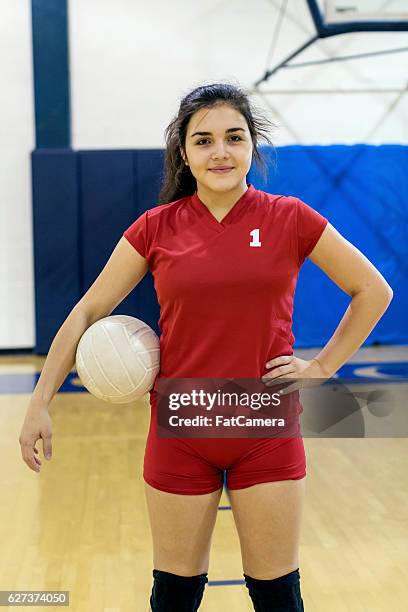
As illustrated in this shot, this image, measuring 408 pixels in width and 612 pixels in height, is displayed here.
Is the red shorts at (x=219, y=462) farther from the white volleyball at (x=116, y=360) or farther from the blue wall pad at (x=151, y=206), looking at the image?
the blue wall pad at (x=151, y=206)

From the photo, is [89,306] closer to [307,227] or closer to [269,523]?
[307,227]

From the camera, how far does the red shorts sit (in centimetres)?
182

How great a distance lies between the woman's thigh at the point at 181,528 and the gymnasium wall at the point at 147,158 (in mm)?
6671

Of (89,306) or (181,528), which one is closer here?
(181,528)

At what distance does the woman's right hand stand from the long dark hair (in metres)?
0.64

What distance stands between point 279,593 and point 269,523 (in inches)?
6.8

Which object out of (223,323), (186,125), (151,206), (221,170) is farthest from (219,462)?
(151,206)

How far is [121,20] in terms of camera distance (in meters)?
8.55

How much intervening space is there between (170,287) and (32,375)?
5.95m

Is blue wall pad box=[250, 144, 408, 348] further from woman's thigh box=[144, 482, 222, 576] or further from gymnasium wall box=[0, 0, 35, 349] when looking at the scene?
woman's thigh box=[144, 482, 222, 576]

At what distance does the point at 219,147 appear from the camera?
183cm

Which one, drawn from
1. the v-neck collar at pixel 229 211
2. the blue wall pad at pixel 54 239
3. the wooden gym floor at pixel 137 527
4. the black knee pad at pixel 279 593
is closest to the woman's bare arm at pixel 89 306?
the v-neck collar at pixel 229 211

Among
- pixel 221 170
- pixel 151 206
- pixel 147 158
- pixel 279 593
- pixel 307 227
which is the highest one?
pixel 221 170

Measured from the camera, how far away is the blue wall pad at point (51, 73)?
27.6 ft
